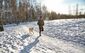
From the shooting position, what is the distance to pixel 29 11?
3442 inches

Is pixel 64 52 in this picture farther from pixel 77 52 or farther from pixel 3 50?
pixel 3 50

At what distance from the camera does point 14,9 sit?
67562 millimetres

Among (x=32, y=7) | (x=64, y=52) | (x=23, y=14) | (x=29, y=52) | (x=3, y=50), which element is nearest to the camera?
(x=3, y=50)

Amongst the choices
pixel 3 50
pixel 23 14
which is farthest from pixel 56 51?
pixel 23 14

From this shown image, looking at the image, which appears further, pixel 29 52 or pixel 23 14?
pixel 23 14

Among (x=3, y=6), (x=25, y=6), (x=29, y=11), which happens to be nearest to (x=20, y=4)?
(x=25, y=6)

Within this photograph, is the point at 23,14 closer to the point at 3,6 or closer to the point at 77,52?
the point at 3,6

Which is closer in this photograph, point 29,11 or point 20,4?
point 20,4

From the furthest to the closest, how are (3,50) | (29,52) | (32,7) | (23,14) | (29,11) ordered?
(32,7)
(29,11)
(23,14)
(29,52)
(3,50)

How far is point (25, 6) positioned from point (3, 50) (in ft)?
239

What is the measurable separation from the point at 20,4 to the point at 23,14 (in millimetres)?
5841

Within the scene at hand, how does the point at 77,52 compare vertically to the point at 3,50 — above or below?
below

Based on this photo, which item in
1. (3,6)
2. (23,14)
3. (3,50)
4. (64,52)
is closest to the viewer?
(3,50)

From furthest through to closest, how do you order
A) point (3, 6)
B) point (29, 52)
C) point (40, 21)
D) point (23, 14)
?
point (23, 14) → point (3, 6) → point (40, 21) → point (29, 52)
